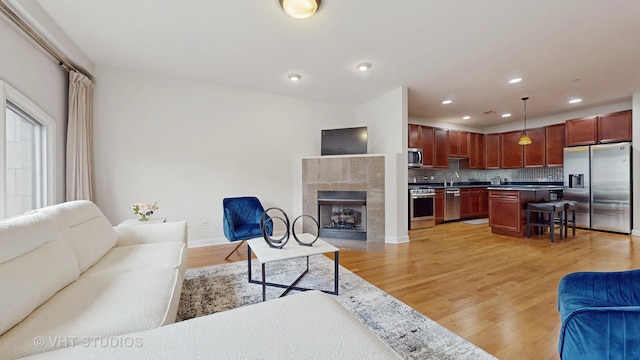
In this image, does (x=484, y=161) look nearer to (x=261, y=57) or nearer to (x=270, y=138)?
(x=270, y=138)

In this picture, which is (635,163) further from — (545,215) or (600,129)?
(545,215)

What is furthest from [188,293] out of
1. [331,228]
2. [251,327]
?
[331,228]

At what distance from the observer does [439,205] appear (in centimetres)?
570

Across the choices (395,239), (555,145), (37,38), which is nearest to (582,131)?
(555,145)

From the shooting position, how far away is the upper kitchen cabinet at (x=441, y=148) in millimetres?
6039

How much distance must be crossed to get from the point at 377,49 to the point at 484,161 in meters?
5.63

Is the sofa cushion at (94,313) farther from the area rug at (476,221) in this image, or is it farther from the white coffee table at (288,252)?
the area rug at (476,221)

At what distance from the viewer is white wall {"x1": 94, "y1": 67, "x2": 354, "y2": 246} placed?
11.3 ft

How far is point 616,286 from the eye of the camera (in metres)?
1.24

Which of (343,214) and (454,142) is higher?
(454,142)

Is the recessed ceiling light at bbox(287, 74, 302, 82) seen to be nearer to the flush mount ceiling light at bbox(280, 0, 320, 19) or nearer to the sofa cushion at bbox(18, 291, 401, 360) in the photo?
the flush mount ceiling light at bbox(280, 0, 320, 19)

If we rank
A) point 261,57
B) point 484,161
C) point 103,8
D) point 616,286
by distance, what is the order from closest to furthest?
1. point 616,286
2. point 103,8
3. point 261,57
4. point 484,161

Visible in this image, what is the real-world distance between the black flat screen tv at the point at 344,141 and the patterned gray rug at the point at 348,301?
2.03 meters

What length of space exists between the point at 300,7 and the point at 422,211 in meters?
4.55
